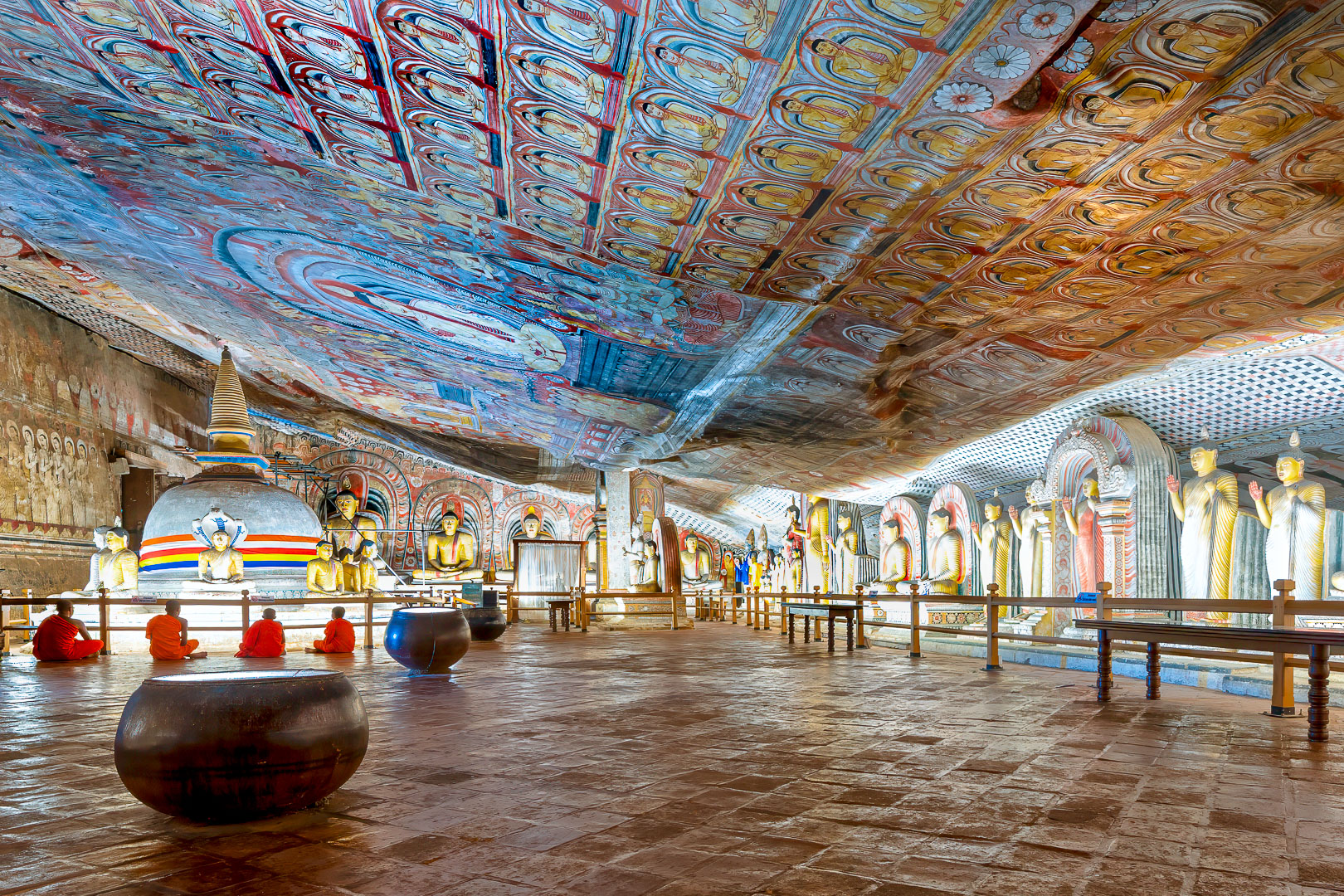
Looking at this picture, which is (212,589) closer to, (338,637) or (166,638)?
(166,638)

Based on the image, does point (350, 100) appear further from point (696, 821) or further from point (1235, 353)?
point (1235, 353)

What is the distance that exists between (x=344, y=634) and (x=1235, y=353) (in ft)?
36.6

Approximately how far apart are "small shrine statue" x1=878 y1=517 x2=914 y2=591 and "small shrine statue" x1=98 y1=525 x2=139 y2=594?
13.9 m

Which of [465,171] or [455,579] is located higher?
[465,171]

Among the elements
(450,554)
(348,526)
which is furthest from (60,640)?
(450,554)

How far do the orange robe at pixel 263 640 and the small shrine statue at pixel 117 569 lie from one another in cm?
657

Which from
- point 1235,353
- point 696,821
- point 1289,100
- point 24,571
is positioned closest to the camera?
point 696,821

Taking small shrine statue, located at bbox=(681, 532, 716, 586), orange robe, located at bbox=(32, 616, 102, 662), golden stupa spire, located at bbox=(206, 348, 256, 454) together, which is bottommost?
small shrine statue, located at bbox=(681, 532, 716, 586)

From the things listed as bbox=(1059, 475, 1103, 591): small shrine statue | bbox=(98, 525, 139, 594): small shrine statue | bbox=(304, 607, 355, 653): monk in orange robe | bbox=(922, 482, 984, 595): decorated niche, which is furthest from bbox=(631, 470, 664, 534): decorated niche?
bbox=(1059, 475, 1103, 591): small shrine statue

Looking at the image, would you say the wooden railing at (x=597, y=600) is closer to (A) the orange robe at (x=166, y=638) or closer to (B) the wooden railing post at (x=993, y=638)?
(A) the orange robe at (x=166, y=638)

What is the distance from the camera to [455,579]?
105 ft

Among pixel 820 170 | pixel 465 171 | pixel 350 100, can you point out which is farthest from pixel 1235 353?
pixel 350 100

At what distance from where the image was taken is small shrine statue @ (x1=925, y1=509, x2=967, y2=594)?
1431 cm

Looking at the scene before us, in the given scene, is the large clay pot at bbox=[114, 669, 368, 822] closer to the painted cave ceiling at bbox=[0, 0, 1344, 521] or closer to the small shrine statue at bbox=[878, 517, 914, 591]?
the painted cave ceiling at bbox=[0, 0, 1344, 521]
